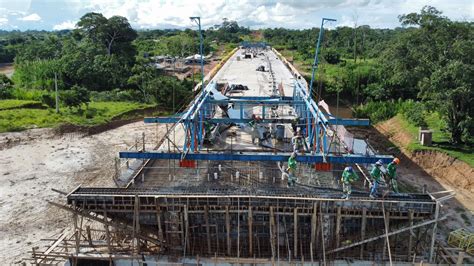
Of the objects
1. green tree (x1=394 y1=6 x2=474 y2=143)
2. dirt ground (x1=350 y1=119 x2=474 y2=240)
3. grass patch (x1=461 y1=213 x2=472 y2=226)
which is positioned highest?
green tree (x1=394 y1=6 x2=474 y2=143)

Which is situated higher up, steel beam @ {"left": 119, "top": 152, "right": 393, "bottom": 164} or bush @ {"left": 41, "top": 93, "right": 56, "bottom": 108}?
bush @ {"left": 41, "top": 93, "right": 56, "bottom": 108}

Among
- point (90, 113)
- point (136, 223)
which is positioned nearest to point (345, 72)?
point (90, 113)

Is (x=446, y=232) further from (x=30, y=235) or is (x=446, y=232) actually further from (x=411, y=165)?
(x=30, y=235)

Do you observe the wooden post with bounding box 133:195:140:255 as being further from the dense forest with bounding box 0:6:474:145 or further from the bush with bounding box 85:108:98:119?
the bush with bounding box 85:108:98:119

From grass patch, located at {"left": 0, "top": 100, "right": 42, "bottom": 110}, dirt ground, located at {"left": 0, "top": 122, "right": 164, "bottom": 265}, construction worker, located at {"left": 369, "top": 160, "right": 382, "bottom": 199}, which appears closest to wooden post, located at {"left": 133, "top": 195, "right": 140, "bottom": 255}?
dirt ground, located at {"left": 0, "top": 122, "right": 164, "bottom": 265}

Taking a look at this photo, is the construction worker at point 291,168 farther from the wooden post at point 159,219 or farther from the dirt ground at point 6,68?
the dirt ground at point 6,68

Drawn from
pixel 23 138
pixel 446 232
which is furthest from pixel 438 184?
pixel 23 138

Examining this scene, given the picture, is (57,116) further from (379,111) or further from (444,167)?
(444,167)

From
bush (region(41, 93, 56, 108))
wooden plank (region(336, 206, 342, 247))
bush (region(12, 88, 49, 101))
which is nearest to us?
wooden plank (region(336, 206, 342, 247))
